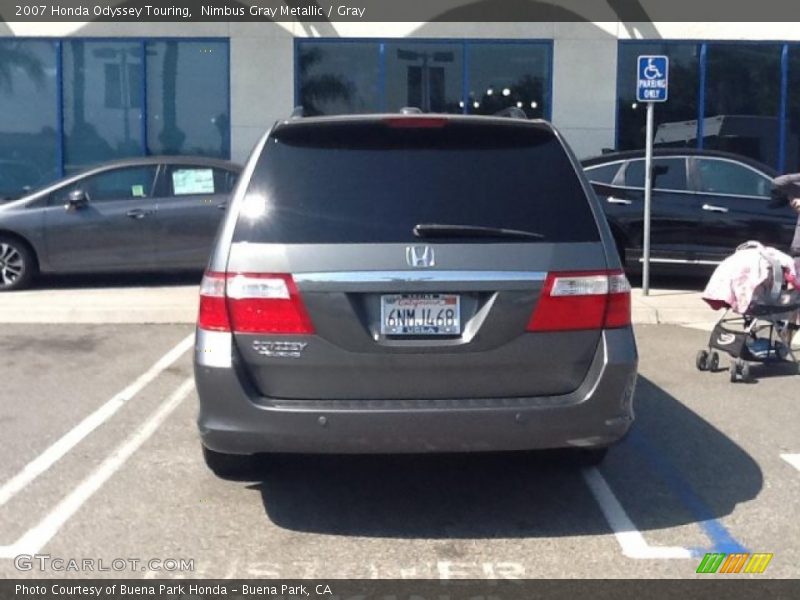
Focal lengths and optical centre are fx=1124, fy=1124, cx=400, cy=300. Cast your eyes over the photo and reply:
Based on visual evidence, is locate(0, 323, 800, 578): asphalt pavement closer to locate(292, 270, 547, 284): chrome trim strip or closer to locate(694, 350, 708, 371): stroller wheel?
locate(694, 350, 708, 371): stroller wheel

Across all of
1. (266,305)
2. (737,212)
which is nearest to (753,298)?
(737,212)

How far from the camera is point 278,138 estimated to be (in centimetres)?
504

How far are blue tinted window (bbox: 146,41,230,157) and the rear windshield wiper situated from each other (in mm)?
11818

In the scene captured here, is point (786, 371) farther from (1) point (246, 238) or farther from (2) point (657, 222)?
(1) point (246, 238)

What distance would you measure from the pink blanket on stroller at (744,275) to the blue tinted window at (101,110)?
1033cm

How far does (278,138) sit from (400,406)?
1333 millimetres

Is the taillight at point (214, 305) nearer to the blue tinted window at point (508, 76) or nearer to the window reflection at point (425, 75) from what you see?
the window reflection at point (425, 75)

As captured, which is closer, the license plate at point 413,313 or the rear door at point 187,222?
the license plate at point 413,313

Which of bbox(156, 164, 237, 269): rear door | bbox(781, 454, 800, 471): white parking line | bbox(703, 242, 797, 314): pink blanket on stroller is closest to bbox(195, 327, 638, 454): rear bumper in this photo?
bbox(781, 454, 800, 471): white parking line

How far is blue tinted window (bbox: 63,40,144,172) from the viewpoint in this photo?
16.2 m

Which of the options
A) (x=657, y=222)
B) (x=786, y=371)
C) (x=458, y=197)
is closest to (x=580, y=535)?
(x=458, y=197)

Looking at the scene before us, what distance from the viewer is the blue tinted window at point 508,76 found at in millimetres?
16141

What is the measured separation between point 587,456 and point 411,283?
1654 millimetres

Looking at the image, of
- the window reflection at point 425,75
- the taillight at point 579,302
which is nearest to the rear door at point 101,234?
the window reflection at point 425,75
